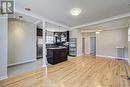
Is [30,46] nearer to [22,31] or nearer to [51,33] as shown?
[22,31]

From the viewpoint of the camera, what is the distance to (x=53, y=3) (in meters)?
3.81

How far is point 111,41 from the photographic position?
839cm

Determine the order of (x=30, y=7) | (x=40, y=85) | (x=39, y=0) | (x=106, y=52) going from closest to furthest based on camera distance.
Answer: (x=40, y=85)
(x=39, y=0)
(x=30, y=7)
(x=106, y=52)

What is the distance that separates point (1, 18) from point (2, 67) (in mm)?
1765

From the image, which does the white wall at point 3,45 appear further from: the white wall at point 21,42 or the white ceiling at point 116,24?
the white ceiling at point 116,24

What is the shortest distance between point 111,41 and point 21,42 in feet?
22.7

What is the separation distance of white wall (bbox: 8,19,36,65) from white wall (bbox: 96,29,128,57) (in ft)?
19.1

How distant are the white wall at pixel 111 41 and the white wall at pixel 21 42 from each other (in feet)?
19.1

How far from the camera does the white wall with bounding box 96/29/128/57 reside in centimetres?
774

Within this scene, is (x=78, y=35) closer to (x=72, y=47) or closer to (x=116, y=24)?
(x=72, y=47)

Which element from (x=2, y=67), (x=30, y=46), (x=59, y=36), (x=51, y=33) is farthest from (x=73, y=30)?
(x=2, y=67)

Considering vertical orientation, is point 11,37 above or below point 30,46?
above

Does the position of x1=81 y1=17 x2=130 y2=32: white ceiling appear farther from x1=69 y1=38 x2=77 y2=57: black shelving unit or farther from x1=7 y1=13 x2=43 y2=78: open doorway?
x1=7 y1=13 x2=43 y2=78: open doorway

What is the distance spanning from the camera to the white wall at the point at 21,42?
223 inches
